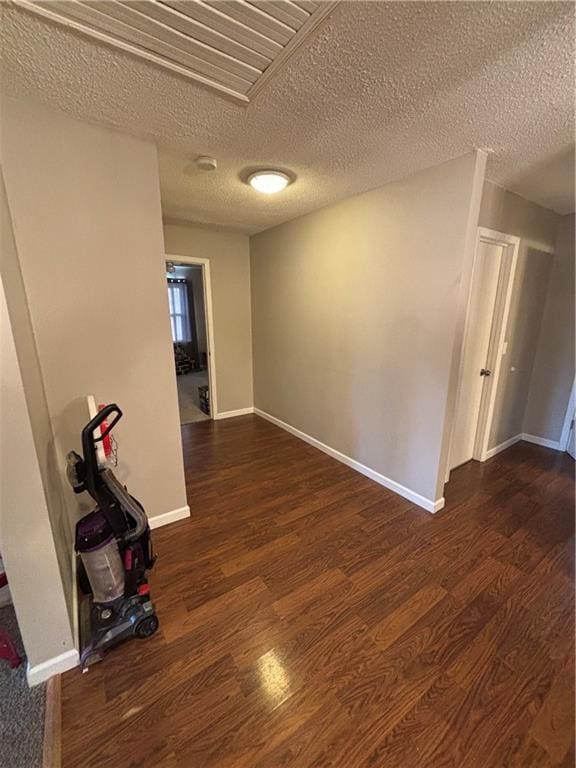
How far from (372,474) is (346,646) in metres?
1.55

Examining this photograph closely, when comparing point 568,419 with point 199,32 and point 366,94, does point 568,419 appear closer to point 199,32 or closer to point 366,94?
point 366,94

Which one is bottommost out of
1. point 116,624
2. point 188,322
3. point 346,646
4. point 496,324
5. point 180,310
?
point 346,646

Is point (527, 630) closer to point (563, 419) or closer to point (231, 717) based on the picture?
point (231, 717)

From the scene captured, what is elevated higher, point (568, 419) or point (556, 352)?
point (556, 352)

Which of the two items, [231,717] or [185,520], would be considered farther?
[185,520]

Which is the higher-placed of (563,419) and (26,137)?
(26,137)

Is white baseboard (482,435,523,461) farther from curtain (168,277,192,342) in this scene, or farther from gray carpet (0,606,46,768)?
curtain (168,277,192,342)

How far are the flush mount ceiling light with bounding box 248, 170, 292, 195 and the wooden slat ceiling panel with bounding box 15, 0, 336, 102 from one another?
2.98 feet

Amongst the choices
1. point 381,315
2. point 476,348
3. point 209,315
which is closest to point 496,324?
point 476,348

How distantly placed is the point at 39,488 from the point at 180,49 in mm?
1730

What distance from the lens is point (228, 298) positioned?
4.27 meters

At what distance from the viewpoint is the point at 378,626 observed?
5.13 ft

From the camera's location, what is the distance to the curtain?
304 inches

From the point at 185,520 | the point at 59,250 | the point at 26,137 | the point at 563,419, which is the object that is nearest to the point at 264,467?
the point at 185,520
